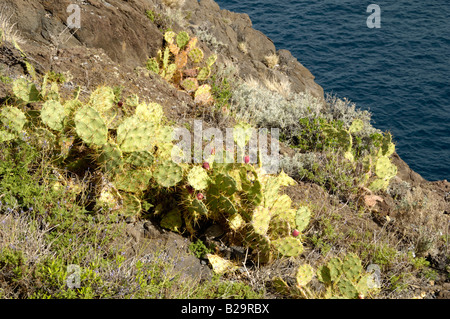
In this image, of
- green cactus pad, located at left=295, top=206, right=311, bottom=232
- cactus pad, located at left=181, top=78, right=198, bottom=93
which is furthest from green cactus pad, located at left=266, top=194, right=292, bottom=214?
cactus pad, located at left=181, top=78, right=198, bottom=93

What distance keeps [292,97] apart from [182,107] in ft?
14.0

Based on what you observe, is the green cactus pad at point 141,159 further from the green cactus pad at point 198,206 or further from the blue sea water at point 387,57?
the blue sea water at point 387,57

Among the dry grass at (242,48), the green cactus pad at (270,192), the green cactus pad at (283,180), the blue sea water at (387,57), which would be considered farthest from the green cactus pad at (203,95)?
the blue sea water at (387,57)

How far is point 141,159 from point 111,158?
1.06 feet

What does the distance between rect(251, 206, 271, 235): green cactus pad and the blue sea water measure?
30.1 feet

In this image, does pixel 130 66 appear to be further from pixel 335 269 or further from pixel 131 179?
pixel 335 269

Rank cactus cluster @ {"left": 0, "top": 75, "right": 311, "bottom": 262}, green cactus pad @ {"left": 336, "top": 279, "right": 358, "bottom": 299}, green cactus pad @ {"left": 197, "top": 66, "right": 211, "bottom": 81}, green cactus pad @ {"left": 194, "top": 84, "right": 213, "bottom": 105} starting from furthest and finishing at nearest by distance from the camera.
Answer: green cactus pad @ {"left": 197, "top": 66, "right": 211, "bottom": 81} < green cactus pad @ {"left": 194, "top": 84, "right": 213, "bottom": 105} < cactus cluster @ {"left": 0, "top": 75, "right": 311, "bottom": 262} < green cactus pad @ {"left": 336, "top": 279, "right": 358, "bottom": 299}

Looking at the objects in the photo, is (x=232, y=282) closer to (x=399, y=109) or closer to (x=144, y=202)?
(x=144, y=202)

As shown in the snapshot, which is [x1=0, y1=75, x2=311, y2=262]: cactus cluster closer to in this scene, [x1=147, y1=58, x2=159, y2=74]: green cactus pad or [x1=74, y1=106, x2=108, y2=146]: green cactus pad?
[x1=74, y1=106, x2=108, y2=146]: green cactus pad

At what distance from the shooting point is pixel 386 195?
6.88 m

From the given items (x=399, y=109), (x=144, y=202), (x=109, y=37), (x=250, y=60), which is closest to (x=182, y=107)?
(x=109, y=37)

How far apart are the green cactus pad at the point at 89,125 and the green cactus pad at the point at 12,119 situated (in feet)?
2.46

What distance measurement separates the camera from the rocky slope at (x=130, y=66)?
18.6 ft

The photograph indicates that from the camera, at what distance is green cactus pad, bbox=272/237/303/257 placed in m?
4.55
